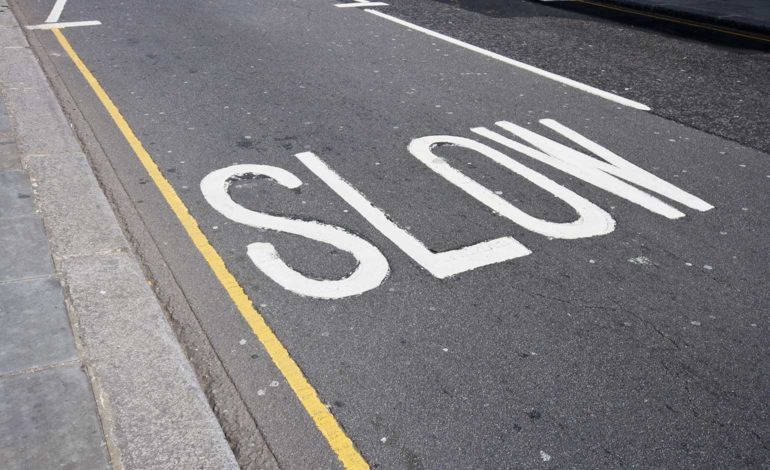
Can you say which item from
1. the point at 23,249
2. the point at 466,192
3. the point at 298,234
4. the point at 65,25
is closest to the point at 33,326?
the point at 23,249

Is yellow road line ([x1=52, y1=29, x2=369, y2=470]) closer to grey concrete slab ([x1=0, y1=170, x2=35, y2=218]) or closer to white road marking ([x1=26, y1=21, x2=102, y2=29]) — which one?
grey concrete slab ([x1=0, y1=170, x2=35, y2=218])

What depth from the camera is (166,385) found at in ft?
13.1

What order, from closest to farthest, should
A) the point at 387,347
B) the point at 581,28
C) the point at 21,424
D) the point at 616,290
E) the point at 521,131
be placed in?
the point at 21,424, the point at 387,347, the point at 616,290, the point at 521,131, the point at 581,28

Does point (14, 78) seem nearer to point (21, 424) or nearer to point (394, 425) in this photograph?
point (21, 424)

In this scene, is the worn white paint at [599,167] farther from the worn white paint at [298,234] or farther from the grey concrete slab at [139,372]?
the grey concrete slab at [139,372]

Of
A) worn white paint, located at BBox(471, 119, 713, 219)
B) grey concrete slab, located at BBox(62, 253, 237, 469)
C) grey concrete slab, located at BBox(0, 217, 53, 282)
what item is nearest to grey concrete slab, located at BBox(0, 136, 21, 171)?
grey concrete slab, located at BBox(0, 217, 53, 282)

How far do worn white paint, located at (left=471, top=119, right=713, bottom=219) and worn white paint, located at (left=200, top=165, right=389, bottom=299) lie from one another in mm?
2197

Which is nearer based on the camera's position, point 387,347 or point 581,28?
point 387,347

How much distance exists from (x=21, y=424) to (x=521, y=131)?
5478mm

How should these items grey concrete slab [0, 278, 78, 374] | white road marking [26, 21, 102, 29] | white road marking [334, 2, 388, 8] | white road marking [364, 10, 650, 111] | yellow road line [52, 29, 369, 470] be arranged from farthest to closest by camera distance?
1. white road marking [334, 2, 388, 8]
2. white road marking [26, 21, 102, 29]
3. white road marking [364, 10, 650, 111]
4. grey concrete slab [0, 278, 78, 374]
5. yellow road line [52, 29, 369, 470]

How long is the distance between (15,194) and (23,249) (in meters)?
0.99

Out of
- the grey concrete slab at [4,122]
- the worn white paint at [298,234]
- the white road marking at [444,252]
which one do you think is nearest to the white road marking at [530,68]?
the white road marking at [444,252]

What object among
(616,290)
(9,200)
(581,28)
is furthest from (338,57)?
(616,290)

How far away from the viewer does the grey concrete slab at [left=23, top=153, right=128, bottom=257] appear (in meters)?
5.38
